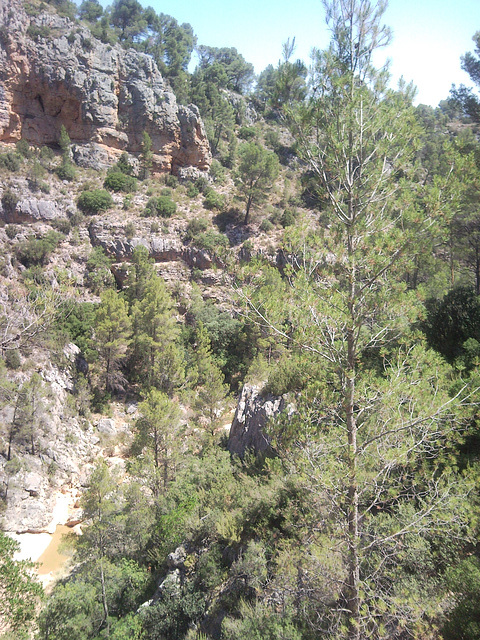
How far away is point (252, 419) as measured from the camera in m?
11.8

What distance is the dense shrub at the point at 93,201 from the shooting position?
2809 cm

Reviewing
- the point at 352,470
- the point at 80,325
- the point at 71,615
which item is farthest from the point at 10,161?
the point at 352,470

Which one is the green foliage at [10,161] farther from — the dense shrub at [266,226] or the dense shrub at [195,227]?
the dense shrub at [266,226]

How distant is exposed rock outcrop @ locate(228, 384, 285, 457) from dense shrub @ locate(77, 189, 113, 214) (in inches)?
914

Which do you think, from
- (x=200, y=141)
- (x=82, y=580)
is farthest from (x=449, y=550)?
(x=200, y=141)

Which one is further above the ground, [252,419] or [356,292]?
[356,292]

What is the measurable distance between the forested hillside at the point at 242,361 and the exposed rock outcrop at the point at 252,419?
16 centimetres

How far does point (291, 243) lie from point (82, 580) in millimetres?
11245

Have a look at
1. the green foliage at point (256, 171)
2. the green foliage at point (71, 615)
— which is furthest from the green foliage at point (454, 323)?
the green foliage at point (256, 171)

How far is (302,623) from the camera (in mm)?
5492

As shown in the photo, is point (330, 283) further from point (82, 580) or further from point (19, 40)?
point (19, 40)

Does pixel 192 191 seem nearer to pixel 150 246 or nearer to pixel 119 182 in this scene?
pixel 119 182

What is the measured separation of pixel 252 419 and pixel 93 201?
982 inches

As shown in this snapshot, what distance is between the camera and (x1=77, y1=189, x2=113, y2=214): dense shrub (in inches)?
1106
